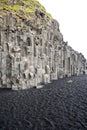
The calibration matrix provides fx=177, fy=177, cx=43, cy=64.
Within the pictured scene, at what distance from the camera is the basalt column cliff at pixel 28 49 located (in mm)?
87125

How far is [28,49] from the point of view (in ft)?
313

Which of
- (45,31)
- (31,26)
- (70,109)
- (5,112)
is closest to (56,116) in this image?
(70,109)

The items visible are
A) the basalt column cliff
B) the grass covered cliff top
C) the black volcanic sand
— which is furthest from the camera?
the grass covered cliff top

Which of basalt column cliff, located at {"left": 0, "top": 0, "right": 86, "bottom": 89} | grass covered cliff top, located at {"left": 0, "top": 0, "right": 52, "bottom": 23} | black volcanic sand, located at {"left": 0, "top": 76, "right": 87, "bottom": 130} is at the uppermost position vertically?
grass covered cliff top, located at {"left": 0, "top": 0, "right": 52, "bottom": 23}

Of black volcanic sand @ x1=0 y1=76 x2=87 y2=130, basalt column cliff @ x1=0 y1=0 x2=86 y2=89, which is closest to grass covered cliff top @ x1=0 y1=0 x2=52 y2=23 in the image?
basalt column cliff @ x1=0 y1=0 x2=86 y2=89

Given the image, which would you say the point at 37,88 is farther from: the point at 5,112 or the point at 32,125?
the point at 32,125

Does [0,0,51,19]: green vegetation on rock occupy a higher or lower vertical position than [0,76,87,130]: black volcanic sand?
higher

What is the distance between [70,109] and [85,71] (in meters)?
120

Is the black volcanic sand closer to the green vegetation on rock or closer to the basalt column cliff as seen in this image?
the basalt column cliff

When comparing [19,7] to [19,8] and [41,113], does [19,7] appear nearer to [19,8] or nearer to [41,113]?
[19,8]

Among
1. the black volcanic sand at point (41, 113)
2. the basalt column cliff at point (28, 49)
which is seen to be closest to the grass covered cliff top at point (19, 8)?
the basalt column cliff at point (28, 49)

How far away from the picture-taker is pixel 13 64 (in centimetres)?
8681

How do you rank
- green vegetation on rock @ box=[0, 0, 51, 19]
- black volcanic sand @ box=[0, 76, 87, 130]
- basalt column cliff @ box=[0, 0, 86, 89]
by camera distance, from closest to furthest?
black volcanic sand @ box=[0, 76, 87, 130] < basalt column cliff @ box=[0, 0, 86, 89] < green vegetation on rock @ box=[0, 0, 51, 19]

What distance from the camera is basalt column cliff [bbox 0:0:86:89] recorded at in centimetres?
8712
